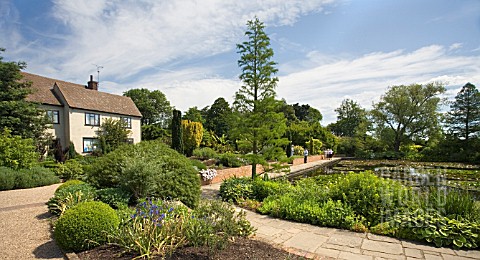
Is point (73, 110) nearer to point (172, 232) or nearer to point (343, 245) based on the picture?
point (172, 232)

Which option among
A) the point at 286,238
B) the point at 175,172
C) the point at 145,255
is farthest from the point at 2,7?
the point at 286,238

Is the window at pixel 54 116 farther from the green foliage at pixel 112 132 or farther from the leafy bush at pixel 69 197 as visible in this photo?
the leafy bush at pixel 69 197

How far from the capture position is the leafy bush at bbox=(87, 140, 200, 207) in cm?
525

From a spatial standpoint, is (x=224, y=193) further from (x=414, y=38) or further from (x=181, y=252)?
(x=414, y=38)

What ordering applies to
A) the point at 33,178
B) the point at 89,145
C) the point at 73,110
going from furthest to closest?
the point at 89,145 < the point at 73,110 < the point at 33,178

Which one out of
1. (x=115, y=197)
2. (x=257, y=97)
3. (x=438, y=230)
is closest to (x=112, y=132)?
(x=257, y=97)

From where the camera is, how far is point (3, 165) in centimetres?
1022

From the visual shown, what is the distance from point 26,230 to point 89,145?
1896cm

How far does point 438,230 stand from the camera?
4.43 meters

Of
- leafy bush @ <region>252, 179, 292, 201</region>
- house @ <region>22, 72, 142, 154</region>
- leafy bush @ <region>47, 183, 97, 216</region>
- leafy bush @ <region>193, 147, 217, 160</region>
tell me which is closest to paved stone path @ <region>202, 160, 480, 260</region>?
leafy bush @ <region>252, 179, 292, 201</region>

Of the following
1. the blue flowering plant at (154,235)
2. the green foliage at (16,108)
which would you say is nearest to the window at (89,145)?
the green foliage at (16,108)

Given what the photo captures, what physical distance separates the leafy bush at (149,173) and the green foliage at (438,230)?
4293 millimetres

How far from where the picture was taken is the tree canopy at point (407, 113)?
27984mm

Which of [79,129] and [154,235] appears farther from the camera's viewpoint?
[79,129]
